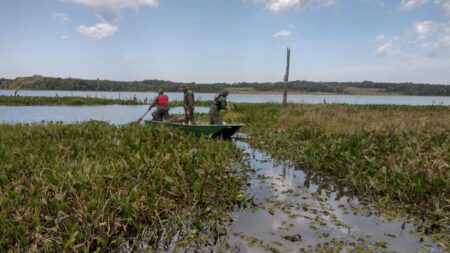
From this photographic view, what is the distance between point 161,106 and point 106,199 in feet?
35.0

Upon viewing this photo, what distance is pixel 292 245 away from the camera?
211 inches

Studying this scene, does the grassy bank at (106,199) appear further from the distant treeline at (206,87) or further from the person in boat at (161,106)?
the distant treeline at (206,87)

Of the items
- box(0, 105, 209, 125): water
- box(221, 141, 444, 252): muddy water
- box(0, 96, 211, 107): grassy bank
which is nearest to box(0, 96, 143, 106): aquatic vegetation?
box(0, 96, 211, 107): grassy bank

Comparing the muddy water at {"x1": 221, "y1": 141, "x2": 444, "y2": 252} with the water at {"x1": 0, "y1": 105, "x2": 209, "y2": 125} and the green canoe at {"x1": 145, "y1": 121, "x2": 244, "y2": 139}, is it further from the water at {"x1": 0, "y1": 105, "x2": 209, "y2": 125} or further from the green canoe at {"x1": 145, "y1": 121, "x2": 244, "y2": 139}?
the water at {"x1": 0, "y1": 105, "x2": 209, "y2": 125}

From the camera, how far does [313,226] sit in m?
6.11

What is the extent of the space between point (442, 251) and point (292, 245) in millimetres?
2224

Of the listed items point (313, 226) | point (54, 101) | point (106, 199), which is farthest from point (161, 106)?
point (54, 101)

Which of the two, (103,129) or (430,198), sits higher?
(103,129)

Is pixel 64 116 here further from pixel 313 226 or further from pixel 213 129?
pixel 313 226

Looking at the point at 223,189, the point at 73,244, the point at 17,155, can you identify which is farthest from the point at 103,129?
the point at 73,244

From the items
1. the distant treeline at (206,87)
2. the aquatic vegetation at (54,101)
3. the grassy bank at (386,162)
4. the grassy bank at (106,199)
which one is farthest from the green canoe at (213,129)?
the distant treeline at (206,87)

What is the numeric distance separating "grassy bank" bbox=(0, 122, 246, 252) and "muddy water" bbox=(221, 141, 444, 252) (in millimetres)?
541

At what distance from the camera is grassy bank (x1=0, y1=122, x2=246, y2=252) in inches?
187

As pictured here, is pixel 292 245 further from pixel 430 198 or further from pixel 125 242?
pixel 430 198
